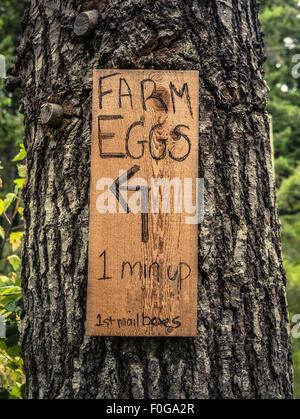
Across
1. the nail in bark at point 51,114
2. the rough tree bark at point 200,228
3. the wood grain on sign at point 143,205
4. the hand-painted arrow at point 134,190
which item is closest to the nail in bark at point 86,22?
the rough tree bark at point 200,228

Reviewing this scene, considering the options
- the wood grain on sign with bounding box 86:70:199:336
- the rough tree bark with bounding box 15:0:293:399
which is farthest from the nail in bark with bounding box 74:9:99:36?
the wood grain on sign with bounding box 86:70:199:336

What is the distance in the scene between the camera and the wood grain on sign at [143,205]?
145 cm

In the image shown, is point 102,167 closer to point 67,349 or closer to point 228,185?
point 228,185

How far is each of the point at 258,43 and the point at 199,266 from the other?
37.2 inches

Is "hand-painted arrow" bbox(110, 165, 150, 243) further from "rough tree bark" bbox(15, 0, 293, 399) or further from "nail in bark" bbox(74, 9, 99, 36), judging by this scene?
"nail in bark" bbox(74, 9, 99, 36)

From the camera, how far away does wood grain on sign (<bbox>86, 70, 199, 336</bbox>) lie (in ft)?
4.75

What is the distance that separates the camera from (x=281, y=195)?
6.45 metres

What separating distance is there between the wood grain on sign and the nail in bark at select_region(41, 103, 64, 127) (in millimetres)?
157

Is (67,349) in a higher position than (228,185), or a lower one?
lower

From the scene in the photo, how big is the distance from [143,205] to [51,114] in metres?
0.50

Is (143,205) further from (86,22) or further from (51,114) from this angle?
(86,22)
